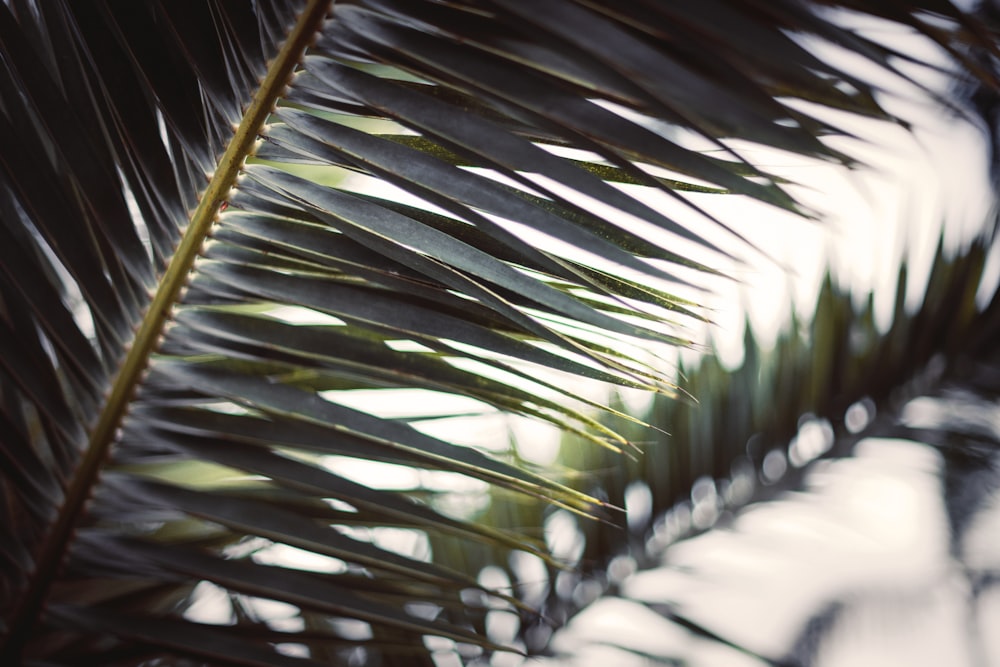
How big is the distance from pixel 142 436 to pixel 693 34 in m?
0.46

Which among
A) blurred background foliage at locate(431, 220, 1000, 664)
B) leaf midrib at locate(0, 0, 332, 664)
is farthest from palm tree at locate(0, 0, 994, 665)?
blurred background foliage at locate(431, 220, 1000, 664)

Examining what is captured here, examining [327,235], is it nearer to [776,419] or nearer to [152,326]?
[152,326]

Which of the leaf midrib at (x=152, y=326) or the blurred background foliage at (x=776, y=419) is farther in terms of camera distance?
the blurred background foliage at (x=776, y=419)

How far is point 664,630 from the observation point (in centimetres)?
101

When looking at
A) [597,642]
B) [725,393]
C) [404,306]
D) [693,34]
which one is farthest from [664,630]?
[693,34]

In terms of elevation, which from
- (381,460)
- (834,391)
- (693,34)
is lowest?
(834,391)

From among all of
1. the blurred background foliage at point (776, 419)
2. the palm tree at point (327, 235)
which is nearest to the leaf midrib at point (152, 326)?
the palm tree at point (327, 235)

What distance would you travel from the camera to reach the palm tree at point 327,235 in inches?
12.5

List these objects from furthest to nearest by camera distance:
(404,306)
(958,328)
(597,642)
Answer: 1. (958,328)
2. (597,642)
3. (404,306)

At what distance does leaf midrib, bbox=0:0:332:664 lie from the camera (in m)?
0.38

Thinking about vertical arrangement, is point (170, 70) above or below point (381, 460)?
above

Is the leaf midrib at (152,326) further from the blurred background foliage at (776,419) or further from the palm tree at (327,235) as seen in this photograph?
the blurred background foliage at (776,419)

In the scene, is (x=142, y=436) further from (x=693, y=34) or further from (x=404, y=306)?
(x=693, y=34)

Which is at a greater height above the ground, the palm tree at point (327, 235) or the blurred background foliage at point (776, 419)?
the palm tree at point (327, 235)
